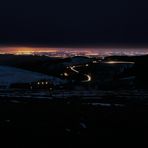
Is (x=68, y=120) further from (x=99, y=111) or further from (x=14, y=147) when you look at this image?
(x=14, y=147)

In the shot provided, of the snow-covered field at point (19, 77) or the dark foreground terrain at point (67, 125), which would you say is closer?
the dark foreground terrain at point (67, 125)

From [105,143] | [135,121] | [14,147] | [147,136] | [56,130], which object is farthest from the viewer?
[135,121]

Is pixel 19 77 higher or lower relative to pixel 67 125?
lower

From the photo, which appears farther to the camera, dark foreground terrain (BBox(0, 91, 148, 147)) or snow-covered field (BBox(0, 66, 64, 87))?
snow-covered field (BBox(0, 66, 64, 87))

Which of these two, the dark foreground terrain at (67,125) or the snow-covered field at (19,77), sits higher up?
the dark foreground terrain at (67,125)

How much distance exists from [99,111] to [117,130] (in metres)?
8.66

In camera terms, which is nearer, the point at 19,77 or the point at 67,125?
the point at 67,125

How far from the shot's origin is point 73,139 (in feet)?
57.9

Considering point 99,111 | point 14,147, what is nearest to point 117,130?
point 14,147

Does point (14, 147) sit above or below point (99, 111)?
above

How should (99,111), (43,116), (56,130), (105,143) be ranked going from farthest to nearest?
(99,111)
(43,116)
(56,130)
(105,143)

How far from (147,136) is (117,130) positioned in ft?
6.74

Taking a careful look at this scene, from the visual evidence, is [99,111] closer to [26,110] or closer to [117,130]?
[26,110]

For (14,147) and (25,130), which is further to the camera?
(25,130)
